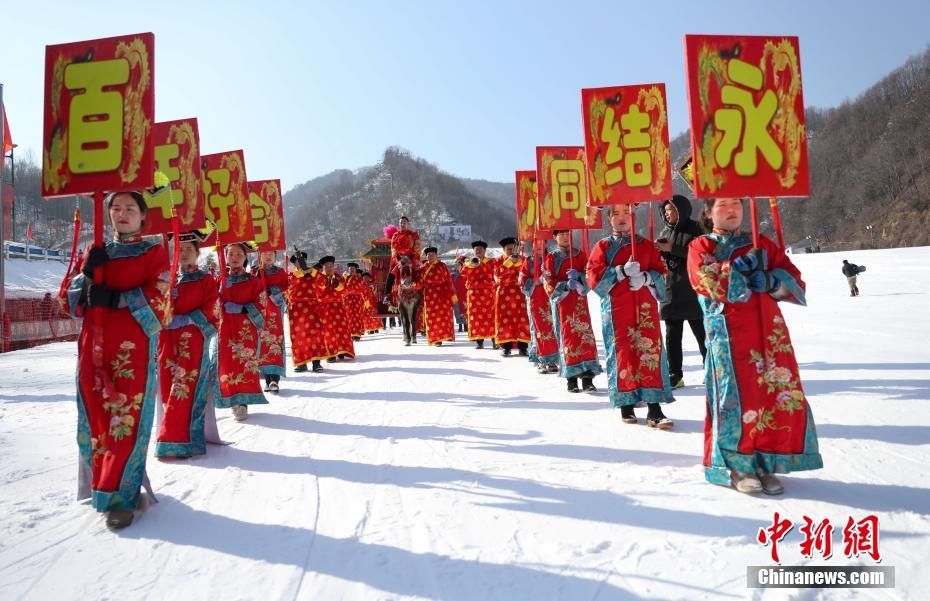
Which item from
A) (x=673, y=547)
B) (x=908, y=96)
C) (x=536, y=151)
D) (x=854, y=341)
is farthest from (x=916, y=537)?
(x=908, y=96)

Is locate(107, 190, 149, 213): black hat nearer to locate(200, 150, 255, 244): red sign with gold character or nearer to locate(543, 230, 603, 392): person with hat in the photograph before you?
locate(200, 150, 255, 244): red sign with gold character

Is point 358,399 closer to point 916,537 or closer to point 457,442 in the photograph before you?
point 457,442

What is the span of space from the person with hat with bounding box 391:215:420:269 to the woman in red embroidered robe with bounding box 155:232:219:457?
28.9ft

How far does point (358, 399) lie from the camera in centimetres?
647

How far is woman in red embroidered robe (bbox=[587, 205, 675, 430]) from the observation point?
4.41 meters

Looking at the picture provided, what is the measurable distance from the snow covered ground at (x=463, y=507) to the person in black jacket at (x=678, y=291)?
19.1 inches

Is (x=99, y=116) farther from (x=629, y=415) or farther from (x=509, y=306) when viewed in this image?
(x=509, y=306)

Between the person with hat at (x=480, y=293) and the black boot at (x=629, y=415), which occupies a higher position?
the person with hat at (x=480, y=293)

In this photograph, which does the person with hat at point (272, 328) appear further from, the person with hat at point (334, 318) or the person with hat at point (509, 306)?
the person with hat at point (509, 306)

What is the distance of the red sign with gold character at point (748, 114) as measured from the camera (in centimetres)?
A: 328

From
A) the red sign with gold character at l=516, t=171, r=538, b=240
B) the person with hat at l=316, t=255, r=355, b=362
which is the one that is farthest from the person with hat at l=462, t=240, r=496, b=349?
the red sign with gold character at l=516, t=171, r=538, b=240

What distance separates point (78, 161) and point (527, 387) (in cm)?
487

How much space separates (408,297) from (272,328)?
583cm

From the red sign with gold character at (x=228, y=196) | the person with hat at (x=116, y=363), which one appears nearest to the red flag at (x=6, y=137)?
the red sign with gold character at (x=228, y=196)
